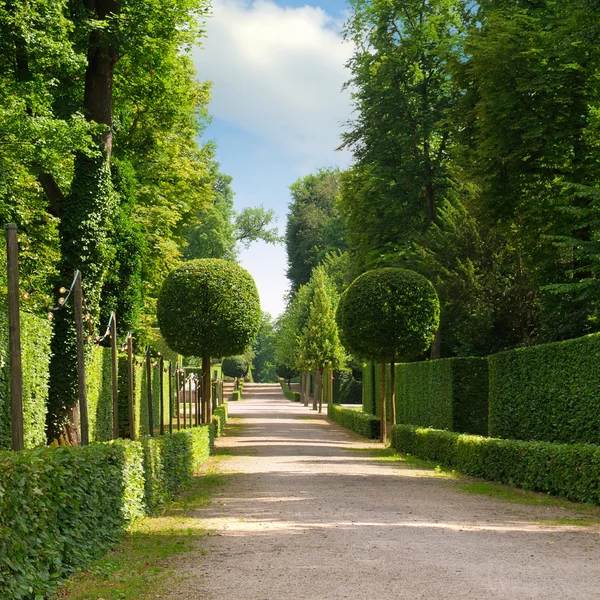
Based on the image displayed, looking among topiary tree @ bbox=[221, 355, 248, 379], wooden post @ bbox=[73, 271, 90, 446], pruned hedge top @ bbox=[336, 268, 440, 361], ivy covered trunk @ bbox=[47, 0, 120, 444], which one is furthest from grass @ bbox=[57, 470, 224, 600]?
topiary tree @ bbox=[221, 355, 248, 379]

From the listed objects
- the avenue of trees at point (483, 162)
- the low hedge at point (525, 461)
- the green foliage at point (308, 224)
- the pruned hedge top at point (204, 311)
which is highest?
the green foliage at point (308, 224)

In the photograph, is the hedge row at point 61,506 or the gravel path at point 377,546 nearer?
the hedge row at point 61,506

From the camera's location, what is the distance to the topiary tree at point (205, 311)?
23.1m

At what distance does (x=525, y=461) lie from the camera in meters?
13.5

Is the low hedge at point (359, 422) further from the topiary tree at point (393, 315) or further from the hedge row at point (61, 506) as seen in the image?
the hedge row at point (61, 506)

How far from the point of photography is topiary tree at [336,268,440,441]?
2256cm

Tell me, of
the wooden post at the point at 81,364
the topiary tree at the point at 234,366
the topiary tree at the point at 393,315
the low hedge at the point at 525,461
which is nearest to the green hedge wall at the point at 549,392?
the low hedge at the point at 525,461

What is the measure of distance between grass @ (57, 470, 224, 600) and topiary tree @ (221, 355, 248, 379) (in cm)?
7342

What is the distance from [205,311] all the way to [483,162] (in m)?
8.68

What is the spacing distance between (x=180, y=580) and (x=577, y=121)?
1434 cm

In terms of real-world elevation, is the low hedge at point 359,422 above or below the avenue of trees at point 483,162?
below

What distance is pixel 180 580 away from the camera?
660 cm

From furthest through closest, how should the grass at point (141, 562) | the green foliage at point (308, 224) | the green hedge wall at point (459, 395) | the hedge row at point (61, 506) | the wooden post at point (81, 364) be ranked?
the green foliage at point (308, 224)
the green hedge wall at point (459, 395)
the wooden post at point (81, 364)
the grass at point (141, 562)
the hedge row at point (61, 506)

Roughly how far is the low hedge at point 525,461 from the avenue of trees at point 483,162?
9.25ft
